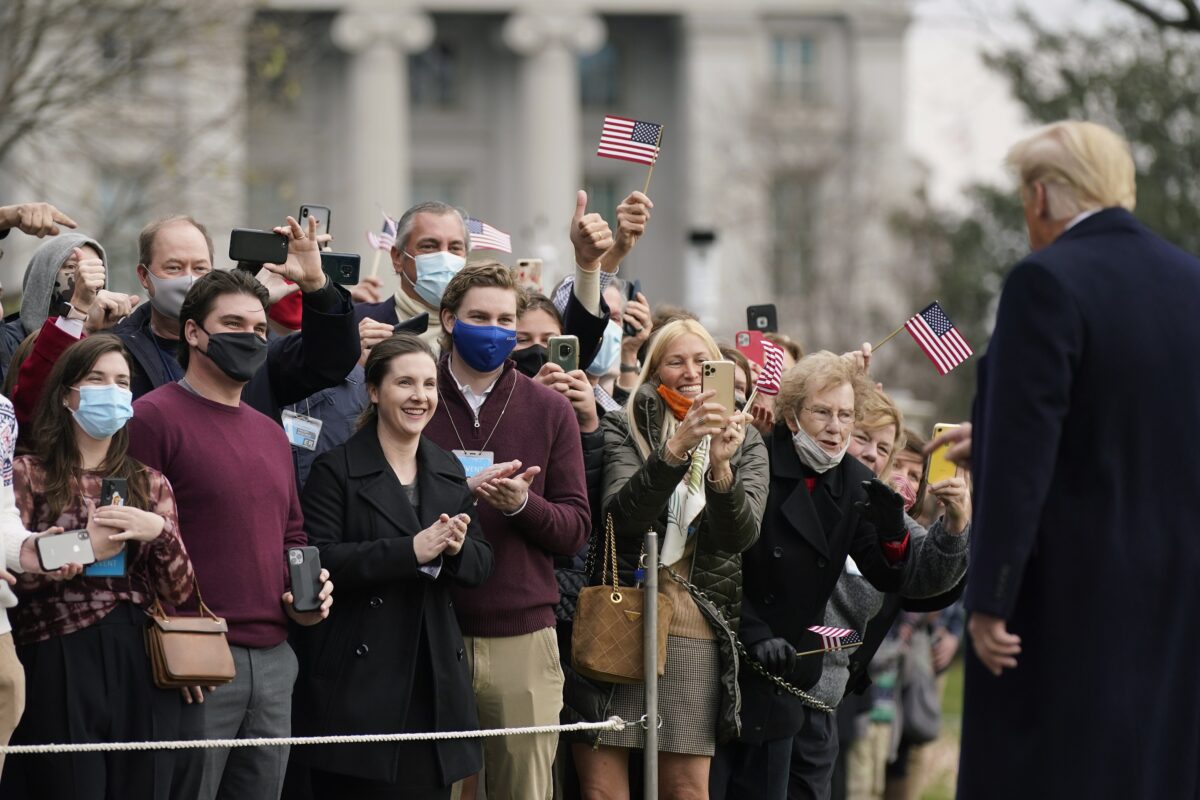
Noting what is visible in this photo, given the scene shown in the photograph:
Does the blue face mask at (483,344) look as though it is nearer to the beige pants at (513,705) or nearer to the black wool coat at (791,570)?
the beige pants at (513,705)

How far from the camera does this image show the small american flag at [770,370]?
9.13 m

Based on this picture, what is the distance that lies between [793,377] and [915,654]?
5989 millimetres

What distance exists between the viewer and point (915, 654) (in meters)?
14.6

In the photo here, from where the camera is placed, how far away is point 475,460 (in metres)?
8.20

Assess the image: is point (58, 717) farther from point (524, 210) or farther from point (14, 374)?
point (524, 210)

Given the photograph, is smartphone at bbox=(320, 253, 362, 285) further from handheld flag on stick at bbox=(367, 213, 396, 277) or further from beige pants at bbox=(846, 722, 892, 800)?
beige pants at bbox=(846, 722, 892, 800)

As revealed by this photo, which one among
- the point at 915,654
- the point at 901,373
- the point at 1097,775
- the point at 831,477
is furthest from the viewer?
the point at 901,373

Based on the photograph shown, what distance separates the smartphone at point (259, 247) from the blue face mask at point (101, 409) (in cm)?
102

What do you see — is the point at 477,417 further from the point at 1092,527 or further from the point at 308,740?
the point at 1092,527

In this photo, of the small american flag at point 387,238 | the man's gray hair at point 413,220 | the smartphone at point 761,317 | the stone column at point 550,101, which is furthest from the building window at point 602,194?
the man's gray hair at point 413,220

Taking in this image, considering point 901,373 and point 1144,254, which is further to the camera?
point 901,373

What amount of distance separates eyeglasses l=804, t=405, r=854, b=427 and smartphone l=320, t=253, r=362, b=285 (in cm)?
187

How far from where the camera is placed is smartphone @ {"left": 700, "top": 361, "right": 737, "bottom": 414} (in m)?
8.00

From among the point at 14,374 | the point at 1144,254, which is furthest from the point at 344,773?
the point at 1144,254
